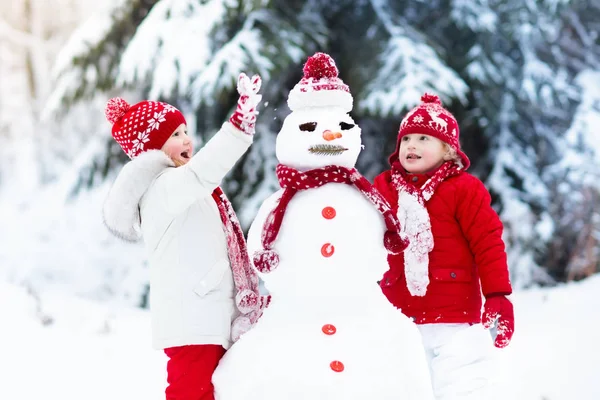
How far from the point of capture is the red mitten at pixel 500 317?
218 centimetres

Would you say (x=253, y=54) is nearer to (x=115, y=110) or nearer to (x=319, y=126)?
(x=115, y=110)

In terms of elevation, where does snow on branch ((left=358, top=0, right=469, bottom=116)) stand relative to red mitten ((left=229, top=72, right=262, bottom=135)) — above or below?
above

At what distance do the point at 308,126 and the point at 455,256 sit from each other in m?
0.79

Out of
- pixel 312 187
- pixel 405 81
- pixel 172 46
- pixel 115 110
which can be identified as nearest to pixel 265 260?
pixel 312 187

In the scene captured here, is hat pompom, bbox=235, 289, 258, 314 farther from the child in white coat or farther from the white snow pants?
the white snow pants

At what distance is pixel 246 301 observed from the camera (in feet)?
6.71

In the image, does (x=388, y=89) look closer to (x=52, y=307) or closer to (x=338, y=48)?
(x=338, y=48)

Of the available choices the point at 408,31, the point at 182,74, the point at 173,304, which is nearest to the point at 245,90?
the point at 173,304

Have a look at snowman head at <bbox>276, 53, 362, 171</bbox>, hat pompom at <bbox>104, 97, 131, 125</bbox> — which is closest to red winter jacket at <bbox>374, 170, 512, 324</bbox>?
snowman head at <bbox>276, 53, 362, 171</bbox>

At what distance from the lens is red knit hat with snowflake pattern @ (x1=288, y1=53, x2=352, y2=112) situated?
6.54ft

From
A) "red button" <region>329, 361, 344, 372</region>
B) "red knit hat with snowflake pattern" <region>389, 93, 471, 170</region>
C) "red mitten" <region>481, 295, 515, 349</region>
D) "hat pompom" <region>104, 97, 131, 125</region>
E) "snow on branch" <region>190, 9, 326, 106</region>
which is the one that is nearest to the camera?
"red button" <region>329, 361, 344, 372</region>

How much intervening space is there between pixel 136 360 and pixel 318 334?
2.46 m

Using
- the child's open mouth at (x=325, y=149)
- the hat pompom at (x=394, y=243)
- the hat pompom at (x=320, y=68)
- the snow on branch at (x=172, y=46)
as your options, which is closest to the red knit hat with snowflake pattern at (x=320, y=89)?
the hat pompom at (x=320, y=68)

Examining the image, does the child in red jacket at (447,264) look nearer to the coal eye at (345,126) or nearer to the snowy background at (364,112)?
the coal eye at (345,126)
